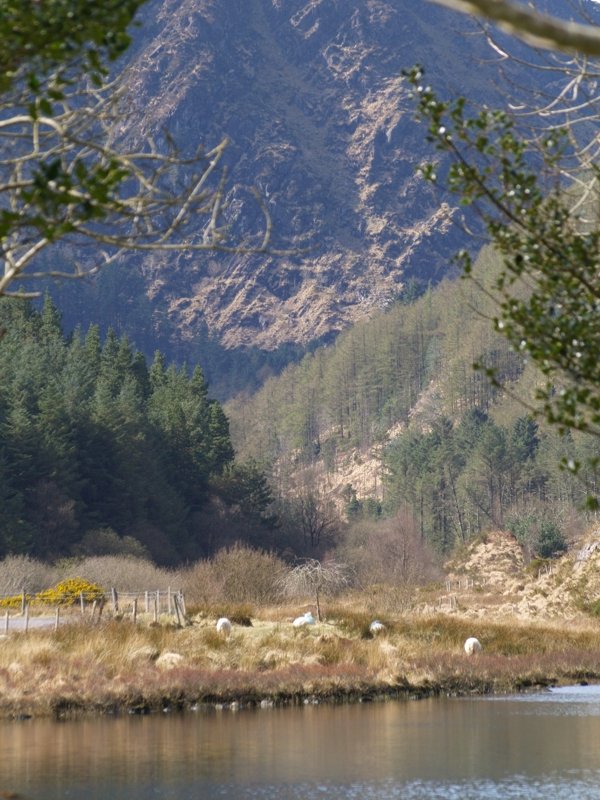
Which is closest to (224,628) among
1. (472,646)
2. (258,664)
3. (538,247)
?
(258,664)

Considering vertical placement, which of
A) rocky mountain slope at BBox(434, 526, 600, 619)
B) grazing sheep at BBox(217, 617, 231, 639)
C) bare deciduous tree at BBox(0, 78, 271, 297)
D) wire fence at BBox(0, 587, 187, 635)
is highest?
bare deciduous tree at BBox(0, 78, 271, 297)

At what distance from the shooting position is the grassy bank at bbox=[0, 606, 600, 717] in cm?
2986

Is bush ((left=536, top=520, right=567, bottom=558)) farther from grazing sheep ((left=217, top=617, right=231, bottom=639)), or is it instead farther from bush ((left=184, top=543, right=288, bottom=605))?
grazing sheep ((left=217, top=617, right=231, bottom=639))

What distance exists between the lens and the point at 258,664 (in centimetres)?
3334

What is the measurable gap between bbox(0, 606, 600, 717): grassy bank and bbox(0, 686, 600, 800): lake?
124cm

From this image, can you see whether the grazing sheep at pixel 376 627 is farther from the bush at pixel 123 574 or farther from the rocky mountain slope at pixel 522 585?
the bush at pixel 123 574

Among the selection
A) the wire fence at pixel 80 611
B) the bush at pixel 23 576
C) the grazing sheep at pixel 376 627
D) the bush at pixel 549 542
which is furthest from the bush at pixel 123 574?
the bush at pixel 549 542

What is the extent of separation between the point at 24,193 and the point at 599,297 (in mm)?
4452

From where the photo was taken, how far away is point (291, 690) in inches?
1239

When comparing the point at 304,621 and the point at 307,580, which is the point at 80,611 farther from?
the point at 307,580

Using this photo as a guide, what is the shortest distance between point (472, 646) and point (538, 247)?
28.7 meters

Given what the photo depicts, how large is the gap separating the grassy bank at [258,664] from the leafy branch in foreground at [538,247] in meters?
21.5

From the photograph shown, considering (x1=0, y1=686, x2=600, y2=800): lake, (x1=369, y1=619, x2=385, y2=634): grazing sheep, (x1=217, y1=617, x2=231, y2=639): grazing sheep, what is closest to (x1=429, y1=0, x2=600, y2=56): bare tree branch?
(x1=0, y1=686, x2=600, y2=800): lake

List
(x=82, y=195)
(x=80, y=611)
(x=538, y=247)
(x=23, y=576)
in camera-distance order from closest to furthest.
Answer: (x=82, y=195) < (x=538, y=247) < (x=80, y=611) < (x=23, y=576)
